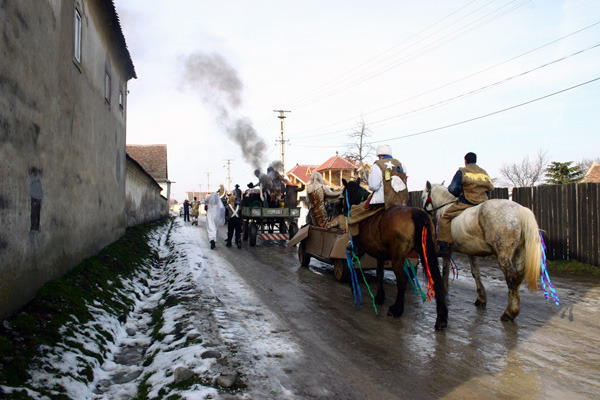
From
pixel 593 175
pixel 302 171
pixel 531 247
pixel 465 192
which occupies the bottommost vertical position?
pixel 531 247

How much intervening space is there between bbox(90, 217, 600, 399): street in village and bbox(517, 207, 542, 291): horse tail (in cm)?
63

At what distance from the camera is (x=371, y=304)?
252 inches

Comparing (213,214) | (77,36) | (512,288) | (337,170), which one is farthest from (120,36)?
(337,170)

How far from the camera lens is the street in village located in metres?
3.40

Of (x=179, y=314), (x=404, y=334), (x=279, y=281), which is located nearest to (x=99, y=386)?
(x=179, y=314)

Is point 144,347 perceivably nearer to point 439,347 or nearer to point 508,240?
point 439,347

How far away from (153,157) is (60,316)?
43.0m

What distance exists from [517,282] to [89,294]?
5923mm

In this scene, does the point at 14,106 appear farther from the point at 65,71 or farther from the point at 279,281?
the point at 279,281

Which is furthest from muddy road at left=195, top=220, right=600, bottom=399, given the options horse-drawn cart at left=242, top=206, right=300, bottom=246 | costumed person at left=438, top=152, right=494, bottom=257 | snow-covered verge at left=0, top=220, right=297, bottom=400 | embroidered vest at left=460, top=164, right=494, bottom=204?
→ horse-drawn cart at left=242, top=206, right=300, bottom=246

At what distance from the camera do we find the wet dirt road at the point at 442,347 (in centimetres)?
339

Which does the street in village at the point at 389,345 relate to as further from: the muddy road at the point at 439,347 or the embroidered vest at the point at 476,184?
the embroidered vest at the point at 476,184

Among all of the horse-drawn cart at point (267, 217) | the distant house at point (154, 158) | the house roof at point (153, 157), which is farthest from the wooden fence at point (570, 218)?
the distant house at point (154, 158)

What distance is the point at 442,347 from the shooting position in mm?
4367
